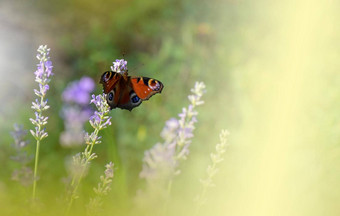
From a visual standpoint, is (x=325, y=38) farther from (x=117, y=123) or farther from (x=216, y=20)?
(x=117, y=123)

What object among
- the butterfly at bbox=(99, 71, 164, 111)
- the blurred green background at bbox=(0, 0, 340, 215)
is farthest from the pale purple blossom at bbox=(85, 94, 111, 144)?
the blurred green background at bbox=(0, 0, 340, 215)

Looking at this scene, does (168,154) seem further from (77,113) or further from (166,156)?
(77,113)

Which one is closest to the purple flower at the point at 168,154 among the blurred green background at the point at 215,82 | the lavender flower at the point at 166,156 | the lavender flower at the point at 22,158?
the lavender flower at the point at 166,156

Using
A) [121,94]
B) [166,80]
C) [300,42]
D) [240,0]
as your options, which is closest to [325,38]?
[300,42]

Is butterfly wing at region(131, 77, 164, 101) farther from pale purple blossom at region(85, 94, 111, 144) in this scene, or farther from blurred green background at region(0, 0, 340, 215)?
blurred green background at region(0, 0, 340, 215)

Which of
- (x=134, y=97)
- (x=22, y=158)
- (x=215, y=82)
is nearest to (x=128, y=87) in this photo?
(x=134, y=97)

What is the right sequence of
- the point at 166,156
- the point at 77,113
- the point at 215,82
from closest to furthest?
1. the point at 166,156
2. the point at 77,113
3. the point at 215,82

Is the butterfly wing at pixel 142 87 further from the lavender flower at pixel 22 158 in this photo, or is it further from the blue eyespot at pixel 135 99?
the lavender flower at pixel 22 158
